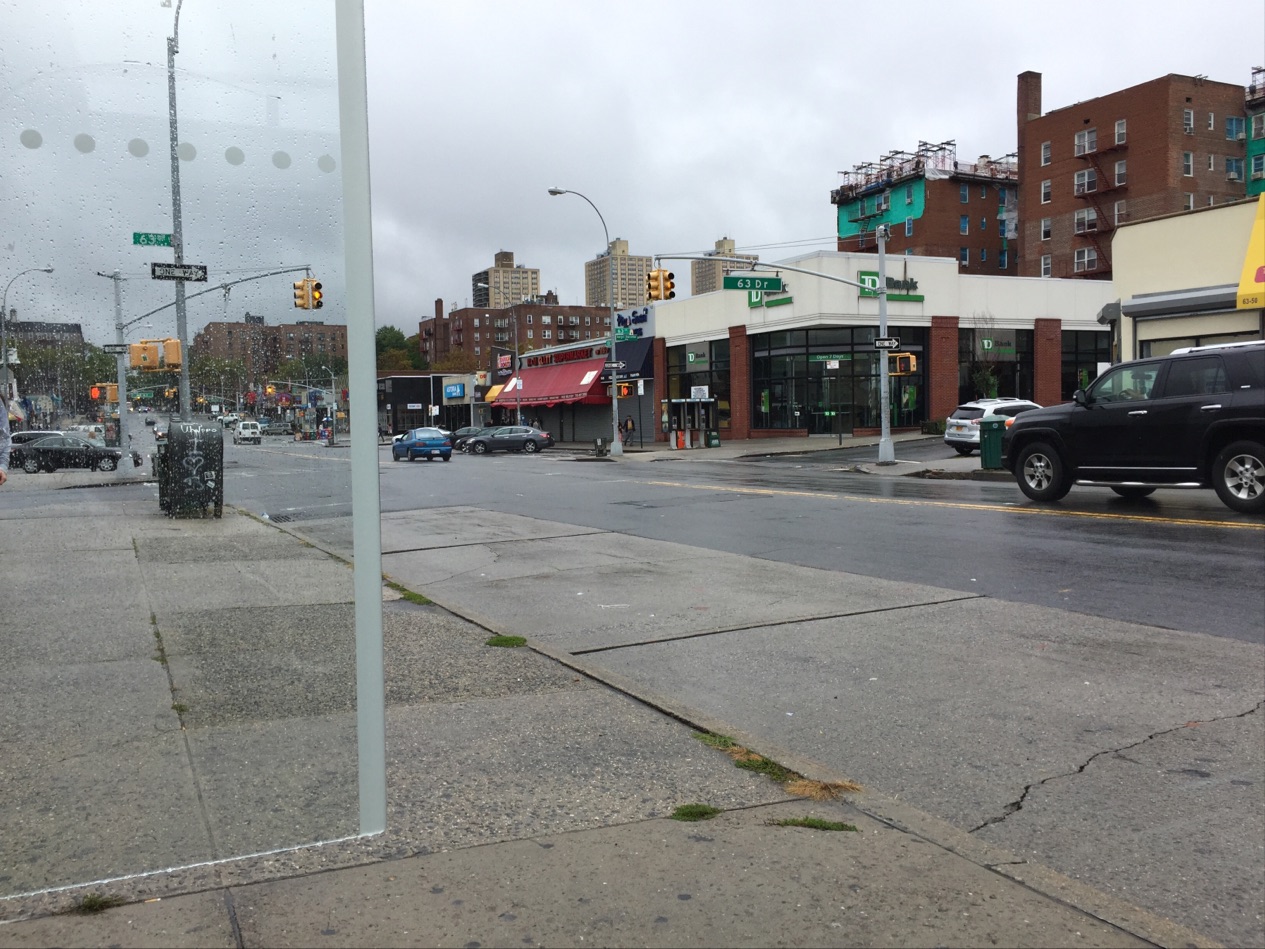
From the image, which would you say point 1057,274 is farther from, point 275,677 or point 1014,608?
point 275,677

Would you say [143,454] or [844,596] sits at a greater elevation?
[143,454]

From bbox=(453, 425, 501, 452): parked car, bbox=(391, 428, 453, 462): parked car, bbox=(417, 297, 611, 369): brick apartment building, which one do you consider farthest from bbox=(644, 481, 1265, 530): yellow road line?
bbox=(417, 297, 611, 369): brick apartment building

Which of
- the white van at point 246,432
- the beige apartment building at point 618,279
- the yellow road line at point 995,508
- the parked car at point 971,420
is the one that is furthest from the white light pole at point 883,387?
the beige apartment building at point 618,279

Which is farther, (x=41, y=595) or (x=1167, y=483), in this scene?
(x=1167, y=483)

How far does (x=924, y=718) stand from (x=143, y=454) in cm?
397

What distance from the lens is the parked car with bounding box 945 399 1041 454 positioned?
102 ft

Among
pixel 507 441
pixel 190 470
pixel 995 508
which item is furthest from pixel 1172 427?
pixel 507 441

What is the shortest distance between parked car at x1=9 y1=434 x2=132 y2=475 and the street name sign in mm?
720

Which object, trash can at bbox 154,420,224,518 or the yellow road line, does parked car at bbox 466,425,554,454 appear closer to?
the yellow road line

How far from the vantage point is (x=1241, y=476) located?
1354 cm

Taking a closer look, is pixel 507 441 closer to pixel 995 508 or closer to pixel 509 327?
pixel 995 508

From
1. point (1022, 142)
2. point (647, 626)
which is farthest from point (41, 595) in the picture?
point (1022, 142)

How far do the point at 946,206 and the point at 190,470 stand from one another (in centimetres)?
7395

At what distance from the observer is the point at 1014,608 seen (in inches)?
324
